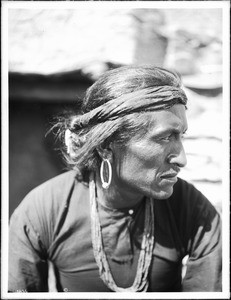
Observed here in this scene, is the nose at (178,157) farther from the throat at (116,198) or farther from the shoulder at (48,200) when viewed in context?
the shoulder at (48,200)

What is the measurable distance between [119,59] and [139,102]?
18.7 inches

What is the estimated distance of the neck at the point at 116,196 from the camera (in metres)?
1.16

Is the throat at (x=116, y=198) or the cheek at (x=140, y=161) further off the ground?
the cheek at (x=140, y=161)

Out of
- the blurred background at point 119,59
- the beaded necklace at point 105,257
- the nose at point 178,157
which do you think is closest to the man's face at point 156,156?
the nose at point 178,157

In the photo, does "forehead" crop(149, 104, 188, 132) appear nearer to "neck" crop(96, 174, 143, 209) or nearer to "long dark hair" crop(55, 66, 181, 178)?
"long dark hair" crop(55, 66, 181, 178)

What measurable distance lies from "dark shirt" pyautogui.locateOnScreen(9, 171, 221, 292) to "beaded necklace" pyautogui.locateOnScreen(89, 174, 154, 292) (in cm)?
1

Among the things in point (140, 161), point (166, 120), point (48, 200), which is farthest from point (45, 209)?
point (166, 120)

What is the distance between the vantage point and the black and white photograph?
1074 mm

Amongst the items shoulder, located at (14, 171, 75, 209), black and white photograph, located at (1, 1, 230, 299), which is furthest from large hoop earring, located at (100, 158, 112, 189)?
shoulder, located at (14, 171, 75, 209)

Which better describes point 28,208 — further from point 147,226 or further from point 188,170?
point 188,170

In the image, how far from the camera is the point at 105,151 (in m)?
1.12

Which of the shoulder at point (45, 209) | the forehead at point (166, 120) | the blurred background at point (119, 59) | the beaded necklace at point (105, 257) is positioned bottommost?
the beaded necklace at point (105, 257)

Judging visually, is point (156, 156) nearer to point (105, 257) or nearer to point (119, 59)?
point (105, 257)

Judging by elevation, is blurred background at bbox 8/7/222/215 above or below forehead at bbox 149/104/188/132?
above
